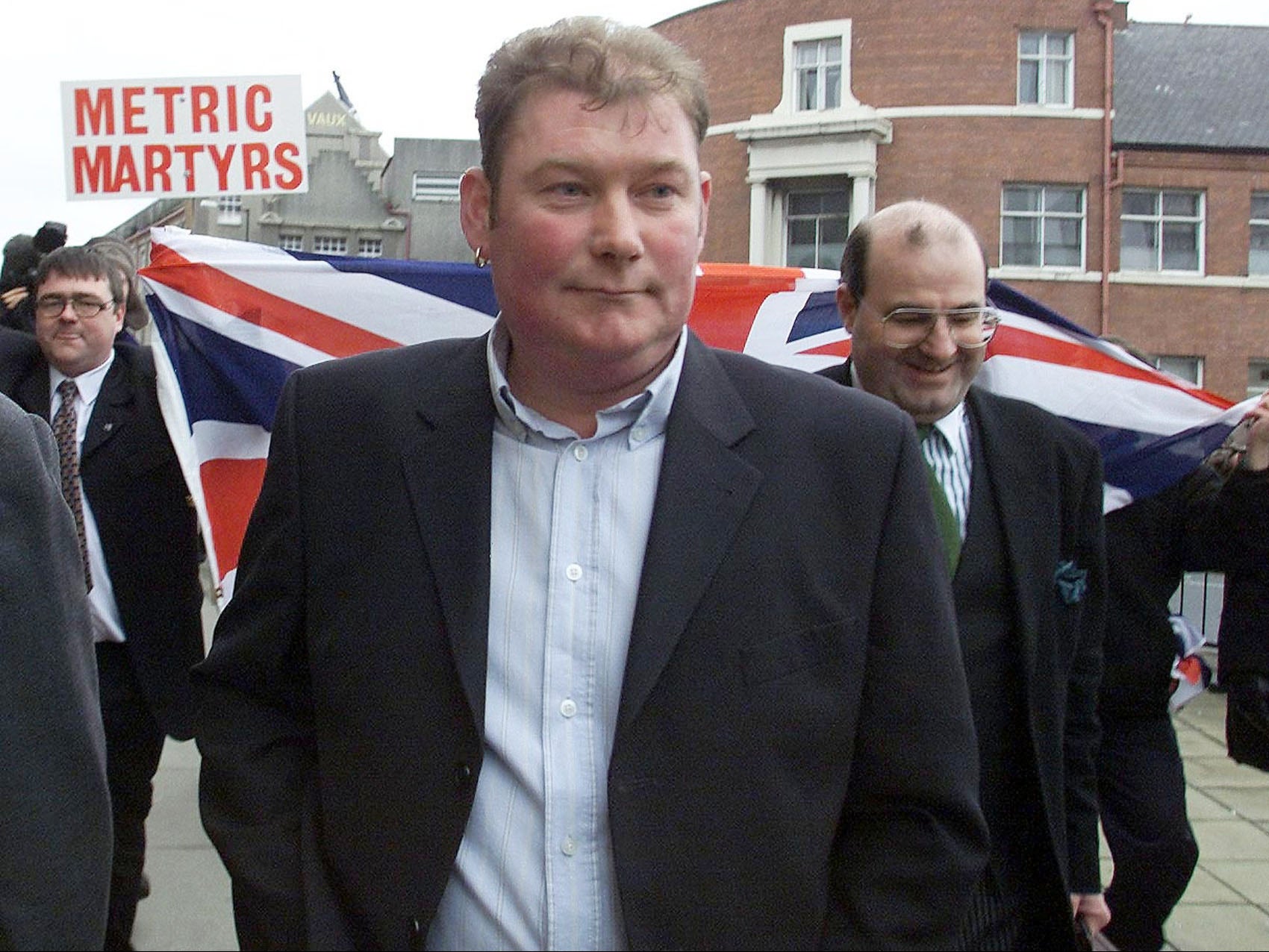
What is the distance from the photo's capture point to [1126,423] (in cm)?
429

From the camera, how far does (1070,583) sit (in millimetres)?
2451

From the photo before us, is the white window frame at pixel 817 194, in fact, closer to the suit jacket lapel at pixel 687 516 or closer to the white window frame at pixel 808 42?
the white window frame at pixel 808 42

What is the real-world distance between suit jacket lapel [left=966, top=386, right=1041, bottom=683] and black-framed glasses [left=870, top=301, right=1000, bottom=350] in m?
0.14

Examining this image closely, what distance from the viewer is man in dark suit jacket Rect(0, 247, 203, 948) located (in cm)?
376

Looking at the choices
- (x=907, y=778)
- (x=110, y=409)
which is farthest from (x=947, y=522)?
(x=110, y=409)

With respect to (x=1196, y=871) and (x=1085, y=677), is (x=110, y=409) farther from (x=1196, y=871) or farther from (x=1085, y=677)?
(x=1196, y=871)

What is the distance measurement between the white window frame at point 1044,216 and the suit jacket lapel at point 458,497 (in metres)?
27.2

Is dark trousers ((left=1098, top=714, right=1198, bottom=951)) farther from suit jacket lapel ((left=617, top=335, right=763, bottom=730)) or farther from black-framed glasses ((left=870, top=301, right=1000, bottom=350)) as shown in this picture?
suit jacket lapel ((left=617, top=335, right=763, bottom=730))

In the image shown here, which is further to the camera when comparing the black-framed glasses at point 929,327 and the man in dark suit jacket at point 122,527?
the man in dark suit jacket at point 122,527

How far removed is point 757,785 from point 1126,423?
312 cm

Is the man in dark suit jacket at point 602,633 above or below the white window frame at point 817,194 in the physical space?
below

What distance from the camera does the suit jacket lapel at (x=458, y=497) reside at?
159 centimetres

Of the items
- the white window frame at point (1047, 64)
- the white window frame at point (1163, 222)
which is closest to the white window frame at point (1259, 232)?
the white window frame at point (1163, 222)

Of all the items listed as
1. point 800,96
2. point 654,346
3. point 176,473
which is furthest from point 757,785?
point 800,96
